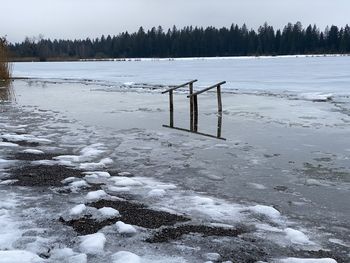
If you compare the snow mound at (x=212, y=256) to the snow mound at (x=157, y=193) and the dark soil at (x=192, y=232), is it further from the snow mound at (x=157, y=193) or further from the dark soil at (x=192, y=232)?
the snow mound at (x=157, y=193)

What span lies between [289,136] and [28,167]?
21.9 feet

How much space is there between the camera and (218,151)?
9.82 metres

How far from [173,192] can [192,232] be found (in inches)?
64.0

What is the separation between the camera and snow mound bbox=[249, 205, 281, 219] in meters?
5.71

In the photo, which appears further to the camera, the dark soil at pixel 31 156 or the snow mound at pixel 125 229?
the dark soil at pixel 31 156

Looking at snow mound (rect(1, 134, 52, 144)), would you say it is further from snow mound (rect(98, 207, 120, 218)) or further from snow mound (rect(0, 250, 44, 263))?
snow mound (rect(0, 250, 44, 263))

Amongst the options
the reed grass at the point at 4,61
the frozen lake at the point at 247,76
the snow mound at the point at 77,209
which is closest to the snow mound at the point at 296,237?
the snow mound at the point at 77,209

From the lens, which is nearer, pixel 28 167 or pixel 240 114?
pixel 28 167

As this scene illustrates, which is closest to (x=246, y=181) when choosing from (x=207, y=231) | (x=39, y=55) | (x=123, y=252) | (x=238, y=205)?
(x=238, y=205)

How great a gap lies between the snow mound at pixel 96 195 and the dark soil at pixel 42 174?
80 centimetres

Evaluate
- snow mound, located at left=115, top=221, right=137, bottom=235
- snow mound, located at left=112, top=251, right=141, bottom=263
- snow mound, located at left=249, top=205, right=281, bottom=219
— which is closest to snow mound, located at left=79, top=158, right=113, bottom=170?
snow mound, located at left=115, top=221, right=137, bottom=235

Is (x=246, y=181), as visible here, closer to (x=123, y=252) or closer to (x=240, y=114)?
(x=123, y=252)

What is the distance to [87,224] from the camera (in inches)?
205

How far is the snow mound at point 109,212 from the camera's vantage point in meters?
5.51
